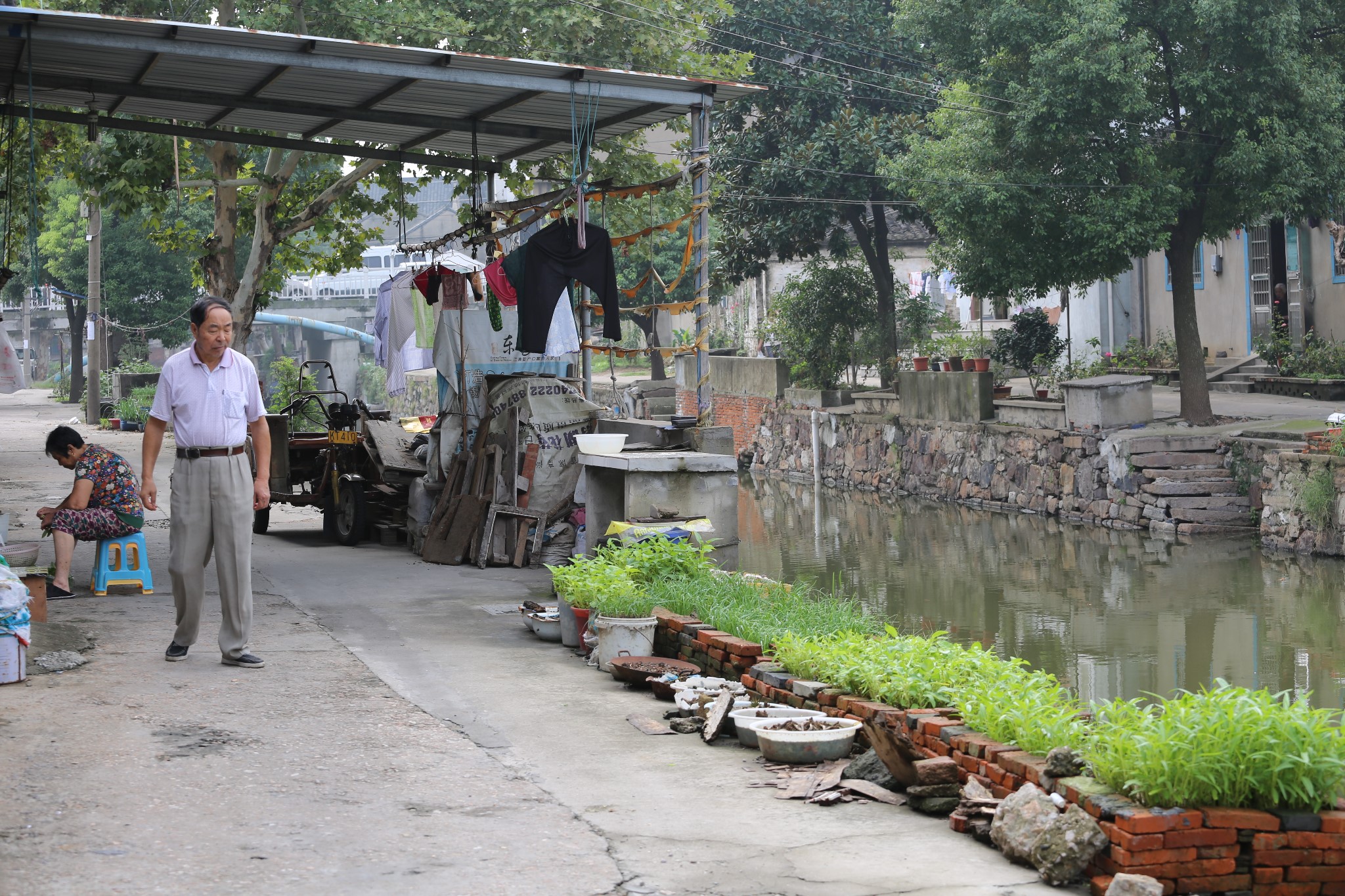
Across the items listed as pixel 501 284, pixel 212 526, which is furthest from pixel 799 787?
pixel 501 284

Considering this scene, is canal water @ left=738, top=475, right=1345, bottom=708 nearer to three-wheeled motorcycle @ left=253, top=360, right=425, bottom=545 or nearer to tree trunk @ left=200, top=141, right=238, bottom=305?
three-wheeled motorcycle @ left=253, top=360, right=425, bottom=545

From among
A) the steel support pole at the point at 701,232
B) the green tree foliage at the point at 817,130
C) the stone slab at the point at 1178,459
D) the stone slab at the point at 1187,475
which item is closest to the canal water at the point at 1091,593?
the stone slab at the point at 1187,475

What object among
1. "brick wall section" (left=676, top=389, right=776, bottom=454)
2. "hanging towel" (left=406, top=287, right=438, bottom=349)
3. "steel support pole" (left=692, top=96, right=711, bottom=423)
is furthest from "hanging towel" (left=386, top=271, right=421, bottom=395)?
"brick wall section" (left=676, top=389, right=776, bottom=454)

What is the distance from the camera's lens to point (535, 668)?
26.6ft

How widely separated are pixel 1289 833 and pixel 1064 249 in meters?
16.0

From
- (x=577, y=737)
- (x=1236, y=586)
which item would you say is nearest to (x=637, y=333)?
(x=1236, y=586)

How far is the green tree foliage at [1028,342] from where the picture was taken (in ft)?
92.9

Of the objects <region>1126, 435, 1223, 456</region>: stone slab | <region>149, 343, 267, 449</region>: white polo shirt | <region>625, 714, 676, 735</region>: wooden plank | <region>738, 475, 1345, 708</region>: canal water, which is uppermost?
<region>149, 343, 267, 449</region>: white polo shirt

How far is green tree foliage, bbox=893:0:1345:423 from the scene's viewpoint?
699 inches

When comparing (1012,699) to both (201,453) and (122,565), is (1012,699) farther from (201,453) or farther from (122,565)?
(122,565)

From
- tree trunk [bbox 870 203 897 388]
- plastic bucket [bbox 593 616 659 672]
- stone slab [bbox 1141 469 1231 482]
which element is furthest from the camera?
tree trunk [bbox 870 203 897 388]

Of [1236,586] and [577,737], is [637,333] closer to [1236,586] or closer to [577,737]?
[1236,586]

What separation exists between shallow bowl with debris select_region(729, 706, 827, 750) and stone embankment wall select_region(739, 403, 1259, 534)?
12301 millimetres

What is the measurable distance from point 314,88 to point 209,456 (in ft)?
18.7
